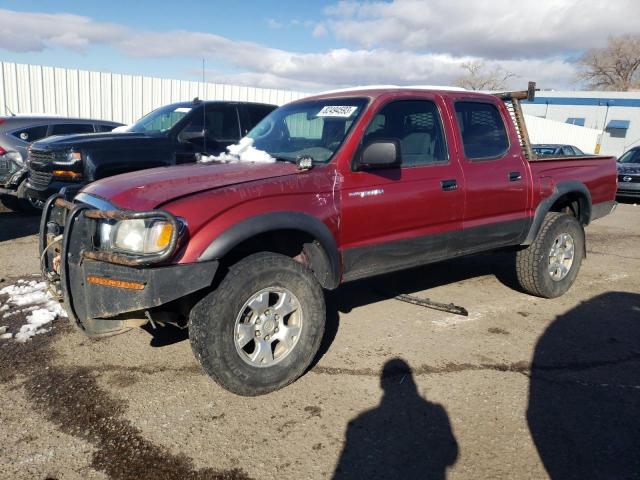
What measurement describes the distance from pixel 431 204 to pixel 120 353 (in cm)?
263

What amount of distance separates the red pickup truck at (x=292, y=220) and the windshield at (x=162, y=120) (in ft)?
11.0

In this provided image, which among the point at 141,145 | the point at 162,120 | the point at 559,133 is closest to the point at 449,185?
the point at 141,145

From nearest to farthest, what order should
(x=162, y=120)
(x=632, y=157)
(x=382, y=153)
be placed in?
(x=382, y=153) < (x=162, y=120) < (x=632, y=157)

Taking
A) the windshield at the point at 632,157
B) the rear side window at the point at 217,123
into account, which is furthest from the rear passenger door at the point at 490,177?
the windshield at the point at 632,157

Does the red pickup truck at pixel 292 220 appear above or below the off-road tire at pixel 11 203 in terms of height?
above

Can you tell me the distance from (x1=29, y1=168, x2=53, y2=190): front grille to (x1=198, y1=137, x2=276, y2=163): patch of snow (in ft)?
13.5

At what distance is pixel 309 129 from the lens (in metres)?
4.12

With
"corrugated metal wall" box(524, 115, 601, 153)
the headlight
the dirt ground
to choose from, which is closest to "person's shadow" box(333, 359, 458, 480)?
the dirt ground

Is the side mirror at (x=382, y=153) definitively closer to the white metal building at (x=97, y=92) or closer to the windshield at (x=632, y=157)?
the white metal building at (x=97, y=92)

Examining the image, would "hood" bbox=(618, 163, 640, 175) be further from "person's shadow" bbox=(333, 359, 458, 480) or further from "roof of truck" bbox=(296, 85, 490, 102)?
"person's shadow" bbox=(333, 359, 458, 480)

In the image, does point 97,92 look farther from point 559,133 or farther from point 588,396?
point 559,133

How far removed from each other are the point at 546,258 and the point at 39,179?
6792 millimetres

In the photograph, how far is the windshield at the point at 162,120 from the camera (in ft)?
24.5

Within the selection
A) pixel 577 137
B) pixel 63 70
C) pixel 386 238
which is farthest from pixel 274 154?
pixel 577 137
